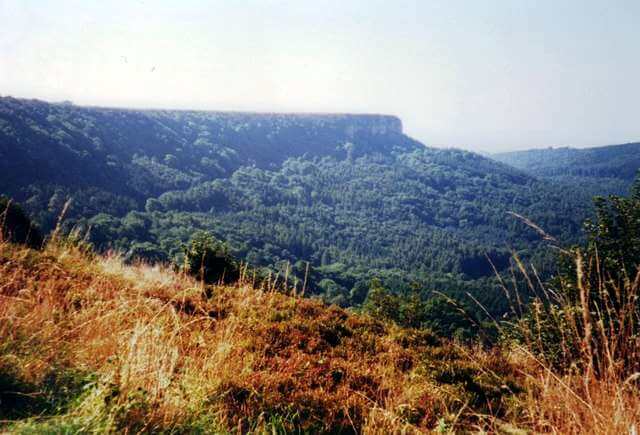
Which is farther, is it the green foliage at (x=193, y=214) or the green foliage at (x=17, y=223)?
the green foliage at (x=193, y=214)

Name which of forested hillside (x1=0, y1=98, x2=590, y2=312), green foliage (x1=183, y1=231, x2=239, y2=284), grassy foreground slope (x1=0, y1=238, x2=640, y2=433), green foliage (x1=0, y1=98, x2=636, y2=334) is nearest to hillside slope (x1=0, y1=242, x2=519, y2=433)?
grassy foreground slope (x1=0, y1=238, x2=640, y2=433)

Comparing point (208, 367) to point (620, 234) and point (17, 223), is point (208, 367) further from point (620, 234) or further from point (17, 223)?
point (620, 234)

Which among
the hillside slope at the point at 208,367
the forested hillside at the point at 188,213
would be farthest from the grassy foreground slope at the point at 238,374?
the forested hillside at the point at 188,213

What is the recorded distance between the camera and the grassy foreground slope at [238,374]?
2.41 m

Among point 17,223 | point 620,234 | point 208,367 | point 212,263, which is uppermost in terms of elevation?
point 208,367

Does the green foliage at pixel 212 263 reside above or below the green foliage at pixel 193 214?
above

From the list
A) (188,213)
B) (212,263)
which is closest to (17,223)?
(212,263)

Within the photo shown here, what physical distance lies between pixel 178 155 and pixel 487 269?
492 ft

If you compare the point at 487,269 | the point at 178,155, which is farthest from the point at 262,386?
the point at 178,155

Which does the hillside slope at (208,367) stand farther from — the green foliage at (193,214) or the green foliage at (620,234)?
the green foliage at (193,214)

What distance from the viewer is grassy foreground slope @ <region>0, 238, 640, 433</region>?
7.91 feet

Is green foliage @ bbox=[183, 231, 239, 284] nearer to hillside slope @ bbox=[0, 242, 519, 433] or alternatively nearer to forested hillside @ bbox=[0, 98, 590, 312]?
hillside slope @ bbox=[0, 242, 519, 433]

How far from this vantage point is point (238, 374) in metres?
3.59

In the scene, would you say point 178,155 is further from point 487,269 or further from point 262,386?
point 262,386
